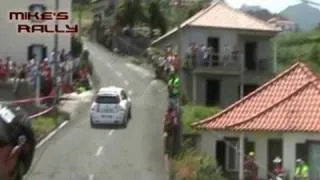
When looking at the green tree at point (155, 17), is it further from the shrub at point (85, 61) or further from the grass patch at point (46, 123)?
the grass patch at point (46, 123)

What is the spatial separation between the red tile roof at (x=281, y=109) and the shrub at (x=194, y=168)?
5.50m

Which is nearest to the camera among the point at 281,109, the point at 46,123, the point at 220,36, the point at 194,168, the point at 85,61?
the point at 194,168

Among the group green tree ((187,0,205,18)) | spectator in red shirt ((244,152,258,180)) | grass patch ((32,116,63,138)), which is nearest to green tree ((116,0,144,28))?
green tree ((187,0,205,18))

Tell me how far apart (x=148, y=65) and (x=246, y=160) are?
27.9 meters

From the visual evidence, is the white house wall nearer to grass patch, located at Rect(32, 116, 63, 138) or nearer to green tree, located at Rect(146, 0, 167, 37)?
green tree, located at Rect(146, 0, 167, 37)

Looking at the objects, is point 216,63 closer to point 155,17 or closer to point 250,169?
point 155,17

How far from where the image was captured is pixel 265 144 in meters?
31.2

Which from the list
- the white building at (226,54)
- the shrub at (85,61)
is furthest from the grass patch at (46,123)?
the shrub at (85,61)

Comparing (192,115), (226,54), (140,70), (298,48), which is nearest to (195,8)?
(298,48)

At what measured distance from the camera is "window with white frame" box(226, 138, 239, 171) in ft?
104

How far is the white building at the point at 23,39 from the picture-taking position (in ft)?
153

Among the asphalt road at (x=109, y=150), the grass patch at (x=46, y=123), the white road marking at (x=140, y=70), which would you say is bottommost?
the asphalt road at (x=109, y=150)

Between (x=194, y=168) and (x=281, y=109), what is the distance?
934 cm

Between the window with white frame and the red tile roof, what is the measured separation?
1.95 feet
